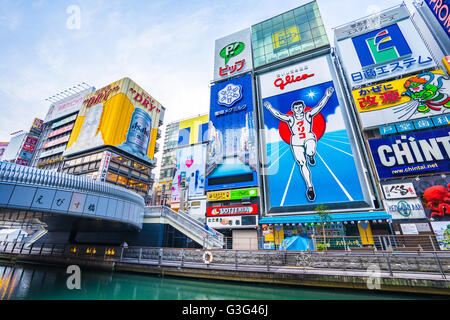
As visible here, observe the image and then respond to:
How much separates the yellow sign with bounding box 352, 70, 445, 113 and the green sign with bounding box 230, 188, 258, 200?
16.5 meters

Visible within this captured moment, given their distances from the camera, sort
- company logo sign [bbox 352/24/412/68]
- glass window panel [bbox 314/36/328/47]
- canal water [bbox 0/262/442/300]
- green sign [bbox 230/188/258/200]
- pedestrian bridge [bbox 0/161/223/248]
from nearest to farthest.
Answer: canal water [bbox 0/262/442/300] < pedestrian bridge [bbox 0/161/223/248] < company logo sign [bbox 352/24/412/68] < green sign [bbox 230/188/258/200] < glass window panel [bbox 314/36/328/47]

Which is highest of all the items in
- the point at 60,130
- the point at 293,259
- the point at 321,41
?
the point at 60,130

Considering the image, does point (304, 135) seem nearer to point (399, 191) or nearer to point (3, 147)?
point (399, 191)

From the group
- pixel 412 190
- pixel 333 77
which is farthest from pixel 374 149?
pixel 333 77

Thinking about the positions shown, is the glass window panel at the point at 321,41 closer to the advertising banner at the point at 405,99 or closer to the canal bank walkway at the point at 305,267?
the advertising banner at the point at 405,99

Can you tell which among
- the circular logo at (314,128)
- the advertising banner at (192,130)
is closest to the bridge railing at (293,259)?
the circular logo at (314,128)

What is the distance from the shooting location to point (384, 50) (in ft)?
86.3

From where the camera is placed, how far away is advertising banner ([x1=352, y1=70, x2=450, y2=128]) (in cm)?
2152

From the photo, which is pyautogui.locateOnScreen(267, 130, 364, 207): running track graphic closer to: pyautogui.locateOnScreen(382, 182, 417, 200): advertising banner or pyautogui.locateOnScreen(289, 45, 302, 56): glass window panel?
pyautogui.locateOnScreen(382, 182, 417, 200): advertising banner

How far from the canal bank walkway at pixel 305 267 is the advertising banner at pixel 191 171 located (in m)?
30.6

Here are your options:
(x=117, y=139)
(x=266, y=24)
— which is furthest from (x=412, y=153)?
(x=117, y=139)

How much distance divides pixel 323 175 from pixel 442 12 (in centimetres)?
2603

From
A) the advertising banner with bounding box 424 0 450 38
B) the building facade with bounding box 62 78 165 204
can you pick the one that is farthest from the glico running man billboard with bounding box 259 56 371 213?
the building facade with bounding box 62 78 165 204

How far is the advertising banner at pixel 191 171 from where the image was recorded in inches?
1860
